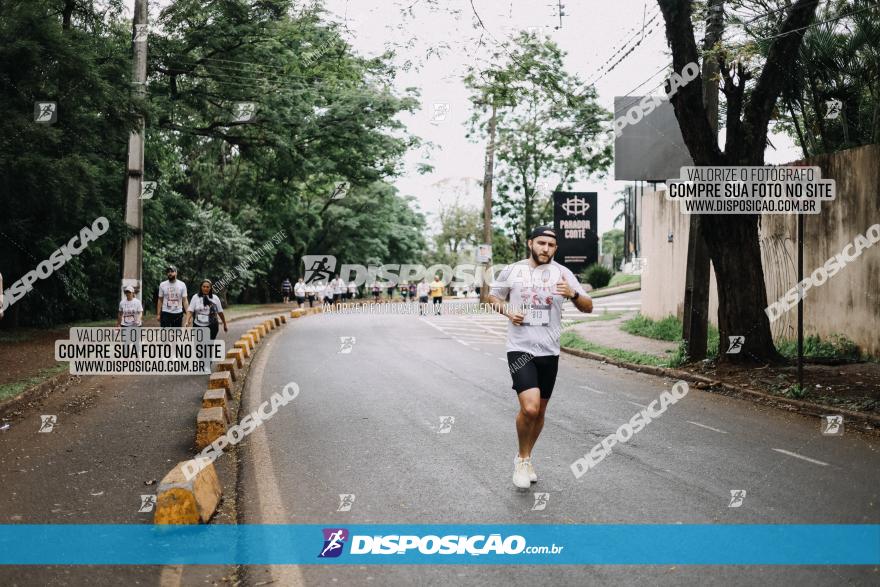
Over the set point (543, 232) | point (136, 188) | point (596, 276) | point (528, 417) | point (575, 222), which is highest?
point (575, 222)

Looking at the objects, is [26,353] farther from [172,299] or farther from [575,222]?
[575,222]

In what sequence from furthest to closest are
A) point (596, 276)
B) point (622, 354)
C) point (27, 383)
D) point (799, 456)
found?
point (596, 276)
point (622, 354)
point (27, 383)
point (799, 456)

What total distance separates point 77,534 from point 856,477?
6097 mm

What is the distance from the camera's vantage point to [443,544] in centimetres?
529

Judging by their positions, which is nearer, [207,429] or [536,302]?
[536,302]

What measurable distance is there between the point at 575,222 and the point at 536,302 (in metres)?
34.0

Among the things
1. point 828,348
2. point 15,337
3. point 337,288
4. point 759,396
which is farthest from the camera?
point 337,288

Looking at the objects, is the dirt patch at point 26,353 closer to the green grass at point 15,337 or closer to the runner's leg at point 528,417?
the green grass at point 15,337

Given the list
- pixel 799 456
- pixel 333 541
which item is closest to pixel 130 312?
pixel 333 541

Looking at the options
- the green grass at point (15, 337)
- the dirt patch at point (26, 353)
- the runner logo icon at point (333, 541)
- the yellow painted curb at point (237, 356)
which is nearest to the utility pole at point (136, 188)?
the dirt patch at point (26, 353)

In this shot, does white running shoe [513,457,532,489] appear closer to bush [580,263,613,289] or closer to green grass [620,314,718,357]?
green grass [620,314,718,357]

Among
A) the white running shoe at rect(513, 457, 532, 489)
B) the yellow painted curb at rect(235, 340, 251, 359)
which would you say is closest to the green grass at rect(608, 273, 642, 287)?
the yellow painted curb at rect(235, 340, 251, 359)

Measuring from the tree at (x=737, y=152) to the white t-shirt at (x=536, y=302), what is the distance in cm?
759

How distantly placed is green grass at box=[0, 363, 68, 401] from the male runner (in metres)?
7.64
